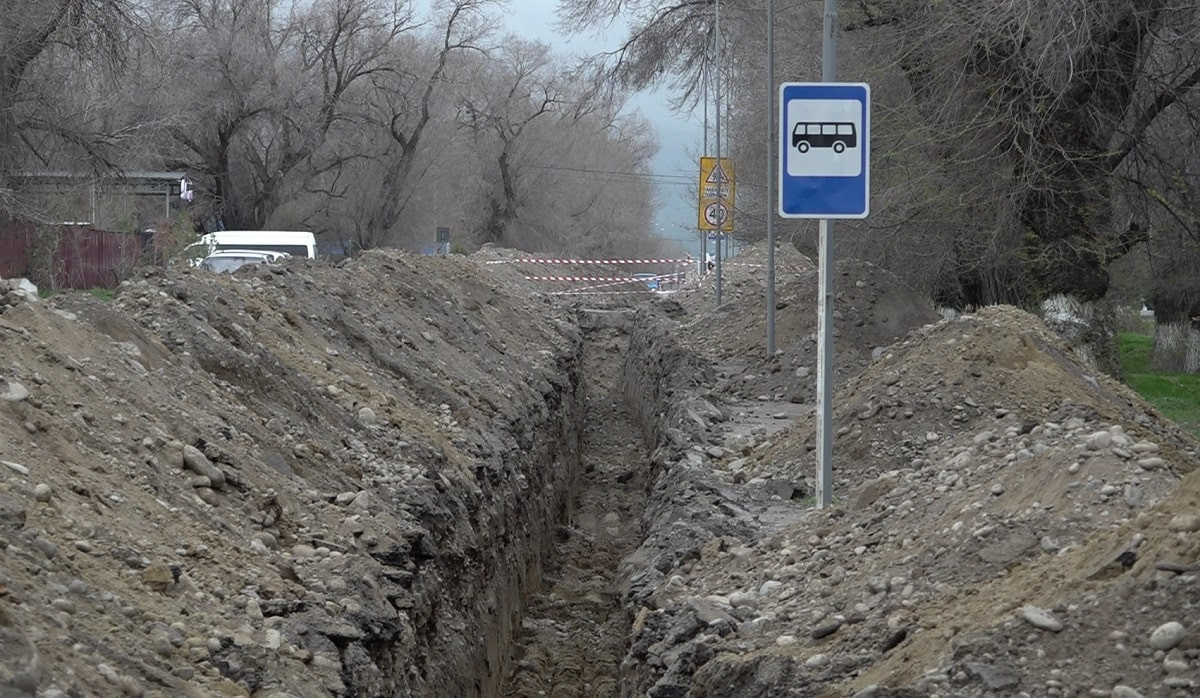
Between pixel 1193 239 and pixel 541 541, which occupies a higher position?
pixel 1193 239

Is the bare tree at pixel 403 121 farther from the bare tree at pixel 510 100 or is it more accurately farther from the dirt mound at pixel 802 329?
the dirt mound at pixel 802 329

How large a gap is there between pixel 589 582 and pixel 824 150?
6.79 meters

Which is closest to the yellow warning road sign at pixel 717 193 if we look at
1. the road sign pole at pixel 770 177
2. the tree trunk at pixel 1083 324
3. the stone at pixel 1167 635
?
the road sign pole at pixel 770 177

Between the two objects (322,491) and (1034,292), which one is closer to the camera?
(322,491)

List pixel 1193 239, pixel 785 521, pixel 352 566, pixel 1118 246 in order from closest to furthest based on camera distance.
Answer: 1. pixel 352 566
2. pixel 785 521
3. pixel 1118 246
4. pixel 1193 239

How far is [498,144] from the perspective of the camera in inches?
2333

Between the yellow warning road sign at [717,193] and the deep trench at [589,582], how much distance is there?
3607 mm

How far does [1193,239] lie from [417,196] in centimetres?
3495

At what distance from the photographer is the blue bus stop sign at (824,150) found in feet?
27.5

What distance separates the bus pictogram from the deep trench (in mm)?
3171

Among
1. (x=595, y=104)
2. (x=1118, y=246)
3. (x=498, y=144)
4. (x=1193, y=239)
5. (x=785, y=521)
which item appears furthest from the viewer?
(x=498, y=144)

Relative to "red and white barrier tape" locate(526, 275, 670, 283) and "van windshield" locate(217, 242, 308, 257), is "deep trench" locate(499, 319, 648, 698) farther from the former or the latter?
"red and white barrier tape" locate(526, 275, 670, 283)

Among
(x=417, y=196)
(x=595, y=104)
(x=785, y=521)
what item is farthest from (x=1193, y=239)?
(x=417, y=196)

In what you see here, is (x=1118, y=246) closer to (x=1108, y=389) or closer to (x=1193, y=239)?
(x=1193, y=239)
